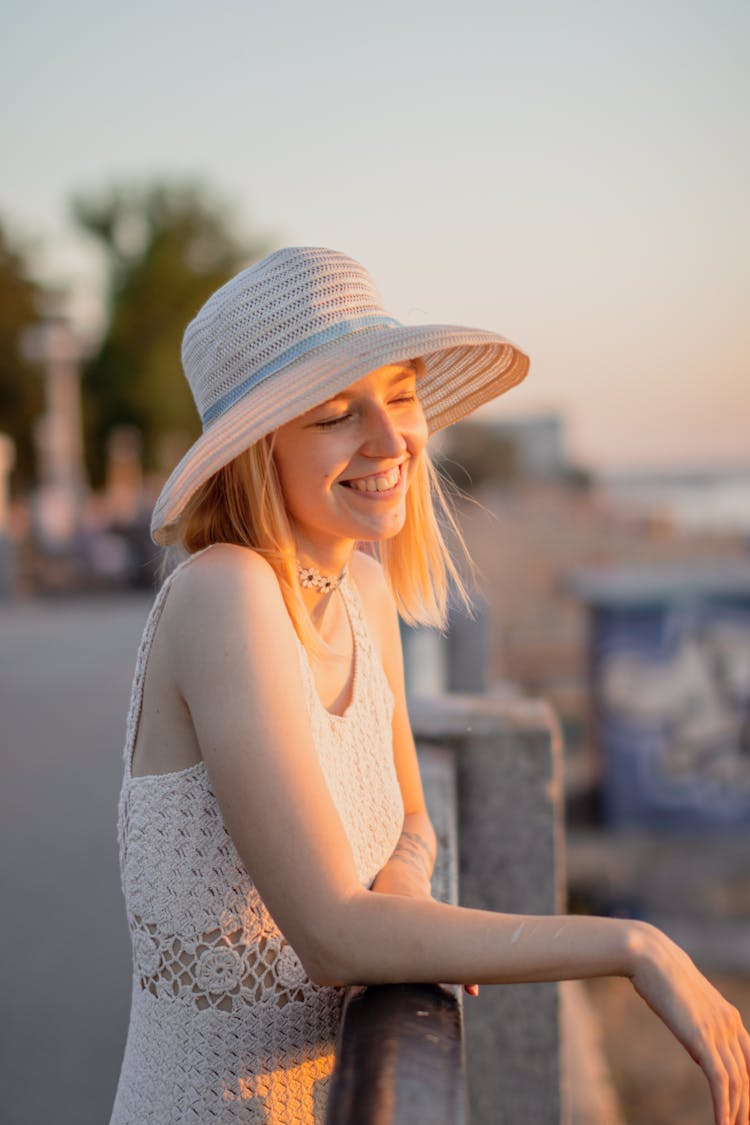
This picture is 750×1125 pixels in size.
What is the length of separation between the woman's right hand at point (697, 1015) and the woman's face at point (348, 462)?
0.68 m

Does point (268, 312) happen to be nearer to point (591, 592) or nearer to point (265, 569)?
point (265, 569)

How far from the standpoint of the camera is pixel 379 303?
1856 mm

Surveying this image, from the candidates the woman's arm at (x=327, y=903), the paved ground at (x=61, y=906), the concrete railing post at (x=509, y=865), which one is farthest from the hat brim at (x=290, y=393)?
the paved ground at (x=61, y=906)

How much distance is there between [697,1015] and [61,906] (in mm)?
3908

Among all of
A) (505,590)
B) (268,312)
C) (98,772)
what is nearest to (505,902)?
(268,312)

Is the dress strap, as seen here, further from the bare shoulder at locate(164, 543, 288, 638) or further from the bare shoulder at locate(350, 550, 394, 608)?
the bare shoulder at locate(350, 550, 394, 608)

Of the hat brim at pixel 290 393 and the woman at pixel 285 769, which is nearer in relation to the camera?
the woman at pixel 285 769

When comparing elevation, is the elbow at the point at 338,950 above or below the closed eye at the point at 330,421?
below

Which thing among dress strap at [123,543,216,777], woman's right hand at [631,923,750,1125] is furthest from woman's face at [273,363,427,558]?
woman's right hand at [631,923,750,1125]

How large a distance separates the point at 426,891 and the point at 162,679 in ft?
1.65

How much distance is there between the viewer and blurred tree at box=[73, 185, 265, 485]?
46.6 meters

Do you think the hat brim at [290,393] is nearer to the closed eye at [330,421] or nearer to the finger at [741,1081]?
the closed eye at [330,421]

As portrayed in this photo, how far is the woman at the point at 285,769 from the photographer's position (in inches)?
57.7

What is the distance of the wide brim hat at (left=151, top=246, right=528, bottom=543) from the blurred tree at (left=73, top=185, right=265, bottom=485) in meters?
44.7
